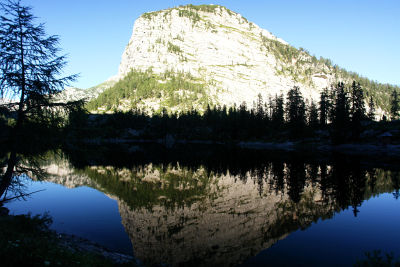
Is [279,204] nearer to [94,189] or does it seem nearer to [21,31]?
[94,189]

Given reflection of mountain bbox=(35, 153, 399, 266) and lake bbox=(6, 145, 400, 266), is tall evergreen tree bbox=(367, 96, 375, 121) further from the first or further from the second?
lake bbox=(6, 145, 400, 266)

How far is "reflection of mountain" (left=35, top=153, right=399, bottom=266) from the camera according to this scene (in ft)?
48.5

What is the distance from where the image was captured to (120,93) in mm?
199875

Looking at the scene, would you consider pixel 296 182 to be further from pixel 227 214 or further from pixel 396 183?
pixel 227 214

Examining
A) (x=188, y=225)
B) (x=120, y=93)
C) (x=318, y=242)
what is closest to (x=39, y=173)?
(x=188, y=225)

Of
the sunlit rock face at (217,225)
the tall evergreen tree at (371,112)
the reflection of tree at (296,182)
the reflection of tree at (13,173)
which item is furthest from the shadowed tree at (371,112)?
the reflection of tree at (13,173)

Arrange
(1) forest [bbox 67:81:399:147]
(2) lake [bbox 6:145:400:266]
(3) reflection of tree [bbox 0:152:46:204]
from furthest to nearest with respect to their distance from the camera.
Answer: (1) forest [bbox 67:81:399:147], (3) reflection of tree [bbox 0:152:46:204], (2) lake [bbox 6:145:400:266]

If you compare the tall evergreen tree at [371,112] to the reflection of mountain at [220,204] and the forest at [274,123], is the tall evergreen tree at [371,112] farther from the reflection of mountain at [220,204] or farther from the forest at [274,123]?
the reflection of mountain at [220,204]

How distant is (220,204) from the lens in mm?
22906

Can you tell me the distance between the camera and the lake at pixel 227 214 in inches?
546

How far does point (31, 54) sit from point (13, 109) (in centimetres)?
376

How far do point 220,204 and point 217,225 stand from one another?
196 inches

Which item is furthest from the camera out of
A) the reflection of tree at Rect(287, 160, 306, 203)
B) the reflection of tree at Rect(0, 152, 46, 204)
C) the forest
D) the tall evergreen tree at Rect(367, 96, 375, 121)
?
the tall evergreen tree at Rect(367, 96, 375, 121)

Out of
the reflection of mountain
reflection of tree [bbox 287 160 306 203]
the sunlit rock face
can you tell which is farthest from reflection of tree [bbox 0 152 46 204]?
reflection of tree [bbox 287 160 306 203]
